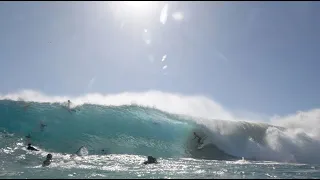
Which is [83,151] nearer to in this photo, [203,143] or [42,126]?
[42,126]

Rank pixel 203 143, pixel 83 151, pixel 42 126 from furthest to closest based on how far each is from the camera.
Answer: pixel 203 143 < pixel 42 126 < pixel 83 151

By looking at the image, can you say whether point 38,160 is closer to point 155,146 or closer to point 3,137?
point 3,137

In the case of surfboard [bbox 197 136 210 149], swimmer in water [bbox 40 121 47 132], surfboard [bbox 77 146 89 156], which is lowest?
surfboard [bbox 77 146 89 156]

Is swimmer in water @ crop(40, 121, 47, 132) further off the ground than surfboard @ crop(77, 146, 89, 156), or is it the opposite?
swimmer in water @ crop(40, 121, 47, 132)

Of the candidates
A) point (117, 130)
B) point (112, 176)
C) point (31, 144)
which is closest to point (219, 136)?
point (117, 130)

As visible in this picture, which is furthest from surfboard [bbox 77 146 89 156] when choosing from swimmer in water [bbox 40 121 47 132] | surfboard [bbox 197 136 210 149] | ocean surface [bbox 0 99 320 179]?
surfboard [bbox 197 136 210 149]

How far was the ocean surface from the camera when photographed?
21.4m

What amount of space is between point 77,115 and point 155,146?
25.0 feet

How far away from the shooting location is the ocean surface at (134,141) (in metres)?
21.4

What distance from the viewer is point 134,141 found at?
2816cm

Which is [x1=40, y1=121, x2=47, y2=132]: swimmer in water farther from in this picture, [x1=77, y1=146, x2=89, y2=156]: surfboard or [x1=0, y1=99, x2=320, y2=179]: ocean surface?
[x1=77, y1=146, x2=89, y2=156]: surfboard

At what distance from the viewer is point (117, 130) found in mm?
29391

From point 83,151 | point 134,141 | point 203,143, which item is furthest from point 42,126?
point 203,143

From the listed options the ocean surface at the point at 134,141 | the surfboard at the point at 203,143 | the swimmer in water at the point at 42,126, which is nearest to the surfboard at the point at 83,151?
the ocean surface at the point at 134,141
